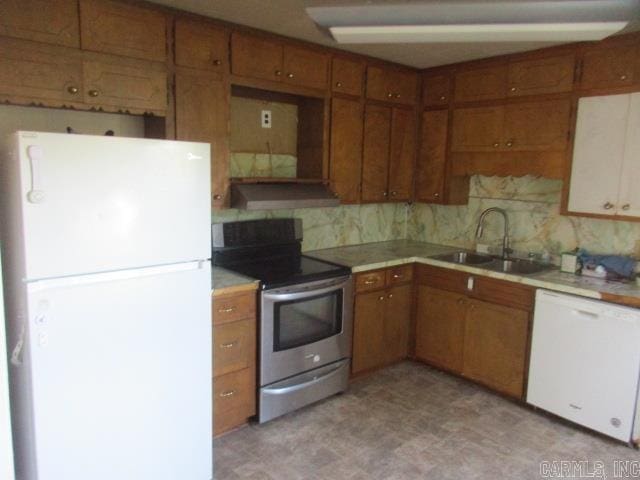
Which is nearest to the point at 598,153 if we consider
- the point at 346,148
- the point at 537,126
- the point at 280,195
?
the point at 537,126

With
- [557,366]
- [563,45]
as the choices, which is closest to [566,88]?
[563,45]

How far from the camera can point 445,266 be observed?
3.48 meters

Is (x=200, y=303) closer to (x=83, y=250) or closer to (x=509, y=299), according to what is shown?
(x=83, y=250)

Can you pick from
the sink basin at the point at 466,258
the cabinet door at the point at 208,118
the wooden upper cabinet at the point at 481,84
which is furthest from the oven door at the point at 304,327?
the wooden upper cabinet at the point at 481,84

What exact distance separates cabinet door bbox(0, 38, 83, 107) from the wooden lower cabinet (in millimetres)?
1264

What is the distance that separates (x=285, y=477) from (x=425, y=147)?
9.07 feet

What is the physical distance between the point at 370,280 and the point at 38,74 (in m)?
2.33

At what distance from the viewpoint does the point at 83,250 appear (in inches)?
69.0

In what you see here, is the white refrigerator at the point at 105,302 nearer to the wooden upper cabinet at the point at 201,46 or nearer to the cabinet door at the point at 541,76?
the wooden upper cabinet at the point at 201,46

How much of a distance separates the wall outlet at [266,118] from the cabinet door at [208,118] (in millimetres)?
530

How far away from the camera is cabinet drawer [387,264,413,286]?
3.52 m

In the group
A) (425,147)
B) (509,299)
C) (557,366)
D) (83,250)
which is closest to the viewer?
(83,250)

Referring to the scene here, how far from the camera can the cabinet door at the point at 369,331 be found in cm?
336

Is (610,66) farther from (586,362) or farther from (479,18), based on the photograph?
(586,362)
